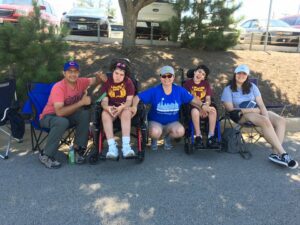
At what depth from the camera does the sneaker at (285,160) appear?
4320 millimetres

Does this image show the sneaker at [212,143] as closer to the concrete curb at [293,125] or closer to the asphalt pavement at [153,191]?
the asphalt pavement at [153,191]

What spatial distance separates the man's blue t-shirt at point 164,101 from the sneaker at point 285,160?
4.37 ft

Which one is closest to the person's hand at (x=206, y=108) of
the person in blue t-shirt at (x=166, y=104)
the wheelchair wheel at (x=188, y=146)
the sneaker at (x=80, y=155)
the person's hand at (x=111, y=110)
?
the person in blue t-shirt at (x=166, y=104)

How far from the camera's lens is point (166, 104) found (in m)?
4.83

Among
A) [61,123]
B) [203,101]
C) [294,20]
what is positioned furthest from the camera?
[294,20]

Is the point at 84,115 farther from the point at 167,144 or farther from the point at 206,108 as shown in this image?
the point at 206,108

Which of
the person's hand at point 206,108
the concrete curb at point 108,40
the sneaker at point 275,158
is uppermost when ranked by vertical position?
the concrete curb at point 108,40

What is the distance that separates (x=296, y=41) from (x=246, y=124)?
8.13m

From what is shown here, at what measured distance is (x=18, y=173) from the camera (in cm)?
403

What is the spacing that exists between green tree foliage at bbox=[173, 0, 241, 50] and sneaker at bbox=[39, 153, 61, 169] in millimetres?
5382

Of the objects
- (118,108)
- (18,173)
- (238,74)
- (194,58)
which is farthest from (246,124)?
(194,58)

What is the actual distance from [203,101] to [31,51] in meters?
2.73

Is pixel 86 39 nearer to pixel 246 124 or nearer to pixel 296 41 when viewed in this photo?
pixel 246 124

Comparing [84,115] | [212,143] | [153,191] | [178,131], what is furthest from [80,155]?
[212,143]
